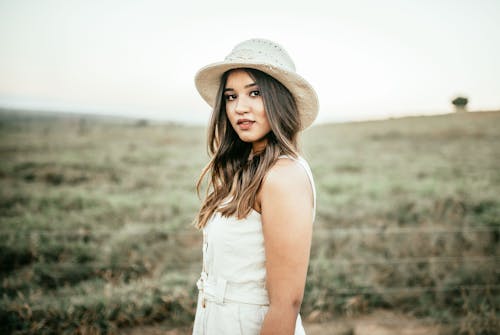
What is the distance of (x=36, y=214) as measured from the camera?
296 inches

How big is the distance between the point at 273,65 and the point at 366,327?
10.6 feet

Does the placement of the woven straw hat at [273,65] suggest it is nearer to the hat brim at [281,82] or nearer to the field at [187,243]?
the hat brim at [281,82]

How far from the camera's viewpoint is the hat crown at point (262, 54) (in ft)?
4.47

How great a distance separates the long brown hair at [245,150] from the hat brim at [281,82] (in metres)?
0.04

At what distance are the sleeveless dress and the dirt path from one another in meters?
2.32

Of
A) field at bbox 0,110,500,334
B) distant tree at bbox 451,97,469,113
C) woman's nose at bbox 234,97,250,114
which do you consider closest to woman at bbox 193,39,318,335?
woman's nose at bbox 234,97,250,114

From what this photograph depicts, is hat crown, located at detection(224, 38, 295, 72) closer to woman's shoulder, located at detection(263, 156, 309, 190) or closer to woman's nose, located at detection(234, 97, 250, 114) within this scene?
woman's nose, located at detection(234, 97, 250, 114)

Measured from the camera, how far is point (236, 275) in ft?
4.30

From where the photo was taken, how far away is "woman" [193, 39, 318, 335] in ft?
3.79

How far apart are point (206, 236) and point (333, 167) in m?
13.6

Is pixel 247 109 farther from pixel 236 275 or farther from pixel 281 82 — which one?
pixel 236 275

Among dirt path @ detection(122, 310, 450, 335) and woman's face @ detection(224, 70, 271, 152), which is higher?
woman's face @ detection(224, 70, 271, 152)

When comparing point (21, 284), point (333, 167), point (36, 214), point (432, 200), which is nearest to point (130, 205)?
point (36, 214)

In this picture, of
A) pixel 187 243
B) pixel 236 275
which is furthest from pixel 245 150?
pixel 187 243
